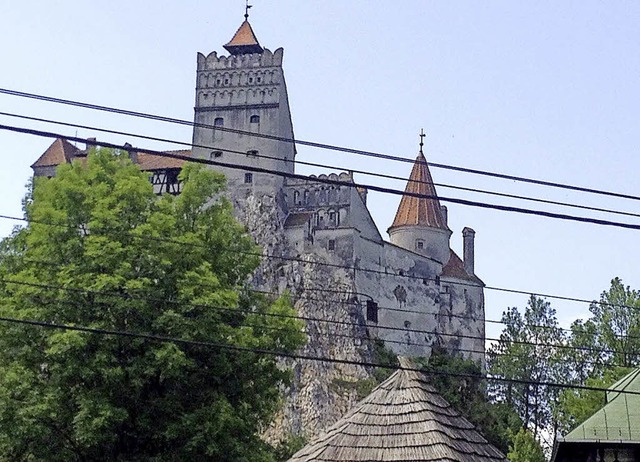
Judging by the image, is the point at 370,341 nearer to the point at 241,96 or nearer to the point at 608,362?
the point at 241,96

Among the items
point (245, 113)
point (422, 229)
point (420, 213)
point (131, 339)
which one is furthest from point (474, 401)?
point (131, 339)

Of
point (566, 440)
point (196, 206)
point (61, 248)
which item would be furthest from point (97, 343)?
point (566, 440)

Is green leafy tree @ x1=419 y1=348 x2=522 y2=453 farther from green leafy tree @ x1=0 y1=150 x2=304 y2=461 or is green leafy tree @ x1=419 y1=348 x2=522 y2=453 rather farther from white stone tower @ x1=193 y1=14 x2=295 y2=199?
green leafy tree @ x1=0 y1=150 x2=304 y2=461

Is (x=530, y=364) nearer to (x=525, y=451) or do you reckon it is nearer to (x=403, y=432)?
(x=525, y=451)

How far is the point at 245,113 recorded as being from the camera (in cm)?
7238

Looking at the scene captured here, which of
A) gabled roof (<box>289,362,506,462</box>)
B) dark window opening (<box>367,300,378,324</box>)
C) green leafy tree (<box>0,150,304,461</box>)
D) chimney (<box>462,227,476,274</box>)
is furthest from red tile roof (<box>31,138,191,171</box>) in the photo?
gabled roof (<box>289,362,506,462</box>)

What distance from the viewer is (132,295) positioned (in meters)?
25.8

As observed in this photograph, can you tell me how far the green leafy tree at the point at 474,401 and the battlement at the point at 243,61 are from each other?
841 inches

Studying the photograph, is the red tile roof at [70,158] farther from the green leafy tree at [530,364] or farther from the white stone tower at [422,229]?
the green leafy tree at [530,364]

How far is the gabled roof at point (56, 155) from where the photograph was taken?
73250 millimetres

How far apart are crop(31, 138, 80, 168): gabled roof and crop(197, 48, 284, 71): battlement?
9813 millimetres

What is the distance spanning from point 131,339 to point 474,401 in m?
39.3

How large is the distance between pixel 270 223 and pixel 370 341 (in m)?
9.07

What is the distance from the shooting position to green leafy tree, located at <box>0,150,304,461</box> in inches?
977
